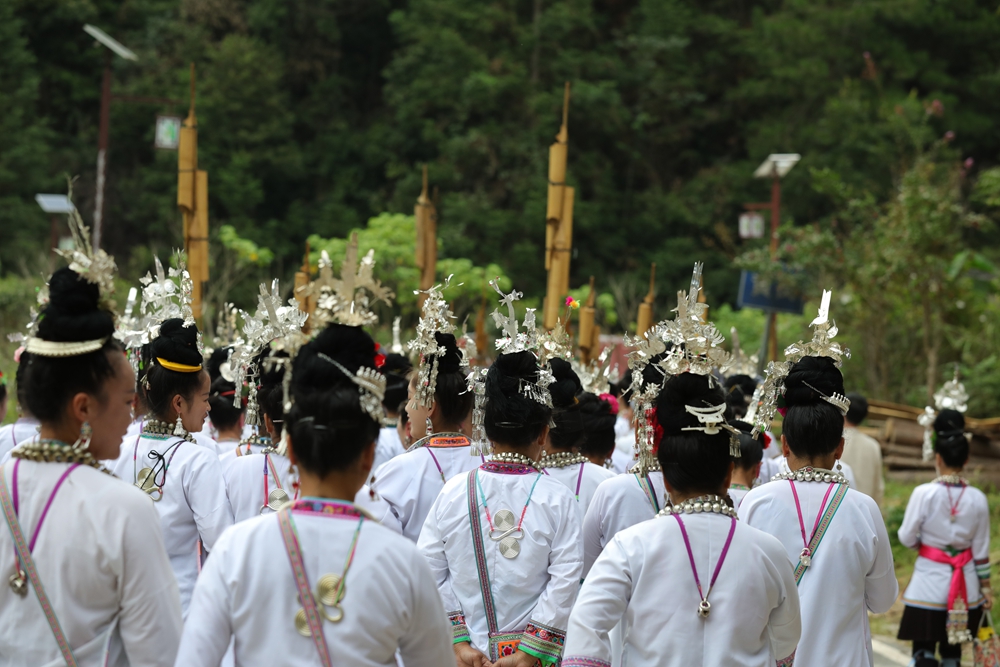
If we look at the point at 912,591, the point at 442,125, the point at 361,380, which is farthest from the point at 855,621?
the point at 442,125

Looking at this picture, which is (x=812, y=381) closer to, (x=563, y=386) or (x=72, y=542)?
(x=563, y=386)

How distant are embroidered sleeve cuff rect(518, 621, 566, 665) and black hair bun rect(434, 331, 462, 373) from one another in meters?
1.22

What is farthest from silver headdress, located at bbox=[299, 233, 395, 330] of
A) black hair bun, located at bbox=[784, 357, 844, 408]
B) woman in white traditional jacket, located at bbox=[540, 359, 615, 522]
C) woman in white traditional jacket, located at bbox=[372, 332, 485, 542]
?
woman in white traditional jacket, located at bbox=[540, 359, 615, 522]

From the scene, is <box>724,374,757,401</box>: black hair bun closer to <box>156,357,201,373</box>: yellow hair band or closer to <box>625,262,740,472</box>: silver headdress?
<box>625,262,740,472</box>: silver headdress

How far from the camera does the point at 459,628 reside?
150 inches

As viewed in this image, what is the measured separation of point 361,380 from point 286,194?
31.0 metres

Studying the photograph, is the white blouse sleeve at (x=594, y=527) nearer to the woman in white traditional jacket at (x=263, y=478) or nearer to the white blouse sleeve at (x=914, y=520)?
the woman in white traditional jacket at (x=263, y=478)

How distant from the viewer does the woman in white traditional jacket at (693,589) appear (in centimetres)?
291

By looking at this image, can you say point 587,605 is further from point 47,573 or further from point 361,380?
point 47,573

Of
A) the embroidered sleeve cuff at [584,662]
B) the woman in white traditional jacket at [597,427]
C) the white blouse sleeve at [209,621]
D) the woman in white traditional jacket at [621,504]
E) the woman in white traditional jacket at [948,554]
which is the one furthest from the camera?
the woman in white traditional jacket at [948,554]

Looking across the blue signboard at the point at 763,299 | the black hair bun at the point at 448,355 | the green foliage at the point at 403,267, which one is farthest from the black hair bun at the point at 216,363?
the green foliage at the point at 403,267

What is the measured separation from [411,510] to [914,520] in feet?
12.8

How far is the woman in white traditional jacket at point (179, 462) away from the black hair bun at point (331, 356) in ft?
5.10

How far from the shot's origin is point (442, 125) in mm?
31312
